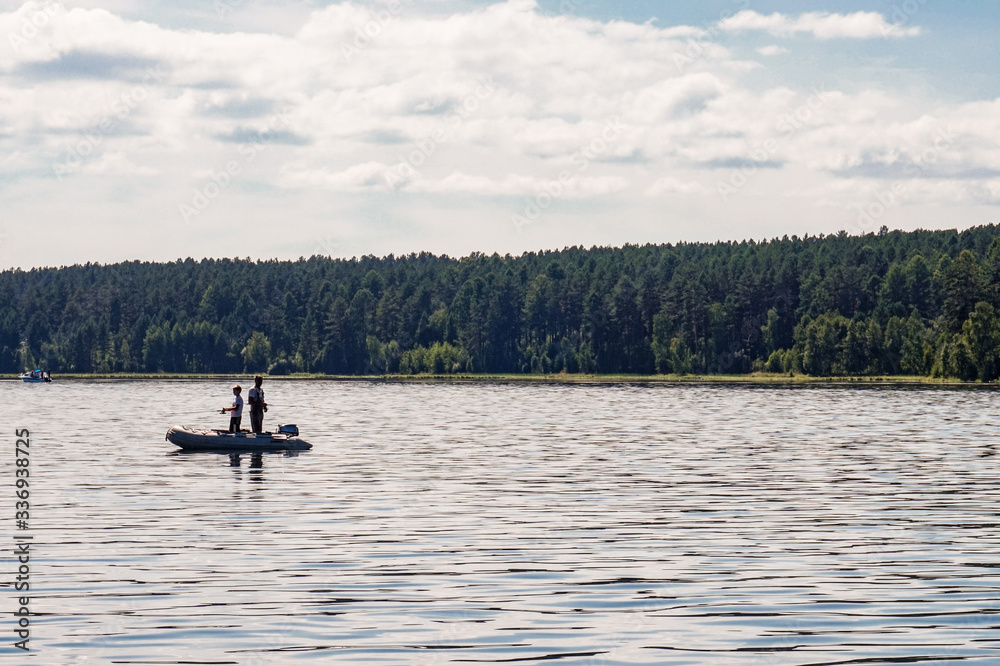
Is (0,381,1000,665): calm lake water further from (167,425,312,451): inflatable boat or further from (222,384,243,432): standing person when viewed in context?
(222,384,243,432): standing person

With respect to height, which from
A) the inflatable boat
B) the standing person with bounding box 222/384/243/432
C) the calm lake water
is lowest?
the calm lake water

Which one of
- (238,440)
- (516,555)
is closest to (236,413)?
(238,440)

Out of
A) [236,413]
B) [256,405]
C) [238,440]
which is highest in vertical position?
[256,405]

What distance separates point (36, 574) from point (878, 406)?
83.1m

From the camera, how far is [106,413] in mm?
95188

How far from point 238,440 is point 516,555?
30.0 m

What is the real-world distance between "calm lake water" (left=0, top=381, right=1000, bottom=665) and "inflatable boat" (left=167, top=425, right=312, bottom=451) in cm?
77

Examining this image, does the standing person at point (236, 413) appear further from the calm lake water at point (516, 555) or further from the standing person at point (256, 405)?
the calm lake water at point (516, 555)

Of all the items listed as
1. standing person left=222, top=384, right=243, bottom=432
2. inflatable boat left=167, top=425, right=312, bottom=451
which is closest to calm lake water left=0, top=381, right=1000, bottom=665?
inflatable boat left=167, top=425, right=312, bottom=451

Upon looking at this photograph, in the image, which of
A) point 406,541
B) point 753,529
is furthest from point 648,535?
point 406,541

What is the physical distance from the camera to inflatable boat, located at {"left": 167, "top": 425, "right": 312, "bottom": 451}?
5312 cm

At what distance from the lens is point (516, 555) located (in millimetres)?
25469

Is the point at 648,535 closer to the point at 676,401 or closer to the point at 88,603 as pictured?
the point at 88,603

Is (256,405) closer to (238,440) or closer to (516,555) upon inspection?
(238,440)
